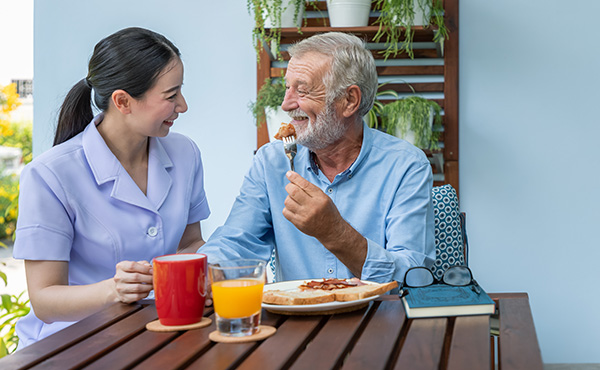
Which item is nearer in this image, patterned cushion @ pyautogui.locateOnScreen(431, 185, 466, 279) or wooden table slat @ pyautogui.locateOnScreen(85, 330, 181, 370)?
wooden table slat @ pyautogui.locateOnScreen(85, 330, 181, 370)

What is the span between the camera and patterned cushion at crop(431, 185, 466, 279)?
6.55 ft

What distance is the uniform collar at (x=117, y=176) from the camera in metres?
1.62

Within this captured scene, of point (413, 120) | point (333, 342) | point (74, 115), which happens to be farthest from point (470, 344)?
point (413, 120)

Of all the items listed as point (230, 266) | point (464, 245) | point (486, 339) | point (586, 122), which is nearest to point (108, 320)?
point (230, 266)

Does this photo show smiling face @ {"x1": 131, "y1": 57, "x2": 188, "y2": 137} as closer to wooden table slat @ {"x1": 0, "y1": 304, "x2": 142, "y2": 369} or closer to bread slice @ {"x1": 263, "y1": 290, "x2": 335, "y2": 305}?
wooden table slat @ {"x1": 0, "y1": 304, "x2": 142, "y2": 369}

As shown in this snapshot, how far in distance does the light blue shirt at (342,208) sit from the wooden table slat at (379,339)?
1.52 feet

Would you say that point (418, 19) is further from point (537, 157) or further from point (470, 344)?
point (470, 344)

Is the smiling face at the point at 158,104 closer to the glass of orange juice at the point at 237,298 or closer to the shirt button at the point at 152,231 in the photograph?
the shirt button at the point at 152,231

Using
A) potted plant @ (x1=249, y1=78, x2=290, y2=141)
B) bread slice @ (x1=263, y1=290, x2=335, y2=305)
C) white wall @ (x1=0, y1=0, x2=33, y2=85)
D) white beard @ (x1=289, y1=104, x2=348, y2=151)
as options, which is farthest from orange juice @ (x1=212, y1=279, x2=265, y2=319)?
white wall @ (x1=0, y1=0, x2=33, y2=85)

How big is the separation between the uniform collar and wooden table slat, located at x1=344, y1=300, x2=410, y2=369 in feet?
2.43

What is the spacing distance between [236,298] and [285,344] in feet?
0.35

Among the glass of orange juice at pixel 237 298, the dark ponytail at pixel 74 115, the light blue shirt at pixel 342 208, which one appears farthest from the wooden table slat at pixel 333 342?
the dark ponytail at pixel 74 115

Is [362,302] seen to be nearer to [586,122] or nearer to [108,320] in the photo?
[108,320]

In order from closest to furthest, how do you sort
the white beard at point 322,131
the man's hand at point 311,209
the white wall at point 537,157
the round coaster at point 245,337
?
the round coaster at point 245,337 < the man's hand at point 311,209 < the white beard at point 322,131 < the white wall at point 537,157
